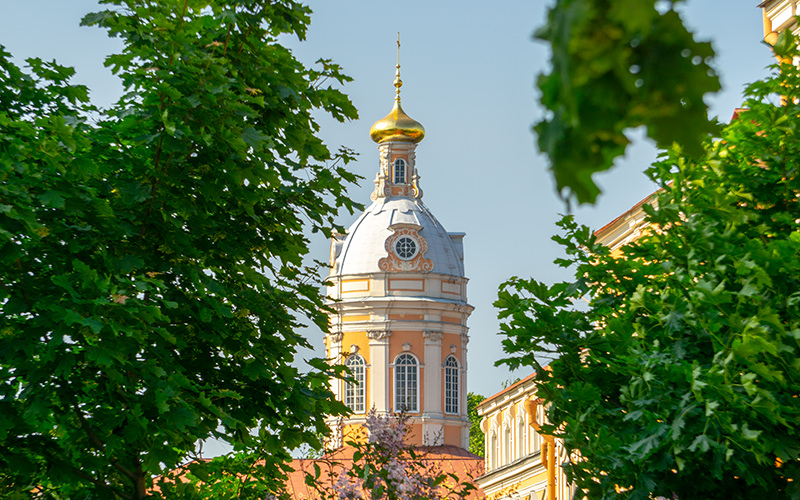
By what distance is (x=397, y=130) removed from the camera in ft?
213

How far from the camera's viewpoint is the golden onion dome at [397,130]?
64.8 m

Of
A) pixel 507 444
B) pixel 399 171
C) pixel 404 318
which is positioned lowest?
pixel 507 444

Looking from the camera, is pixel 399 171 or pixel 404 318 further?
pixel 399 171

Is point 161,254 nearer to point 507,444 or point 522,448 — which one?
point 522,448

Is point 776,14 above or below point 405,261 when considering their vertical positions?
below

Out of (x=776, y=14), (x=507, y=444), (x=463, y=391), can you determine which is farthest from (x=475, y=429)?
(x=776, y=14)

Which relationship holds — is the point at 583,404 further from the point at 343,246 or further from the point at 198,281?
the point at 343,246

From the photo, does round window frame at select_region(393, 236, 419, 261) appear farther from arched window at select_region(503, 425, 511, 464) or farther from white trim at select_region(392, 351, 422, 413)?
arched window at select_region(503, 425, 511, 464)

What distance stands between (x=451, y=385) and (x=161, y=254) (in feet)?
170

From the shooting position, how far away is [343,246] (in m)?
63.8

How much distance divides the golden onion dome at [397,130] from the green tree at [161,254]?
52.2 meters

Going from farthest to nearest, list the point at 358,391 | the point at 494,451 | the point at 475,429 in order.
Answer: the point at 475,429 < the point at 358,391 < the point at 494,451

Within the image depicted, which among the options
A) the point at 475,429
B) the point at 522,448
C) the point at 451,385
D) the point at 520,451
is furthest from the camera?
the point at 475,429

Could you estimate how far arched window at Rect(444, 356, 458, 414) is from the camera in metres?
61.6
